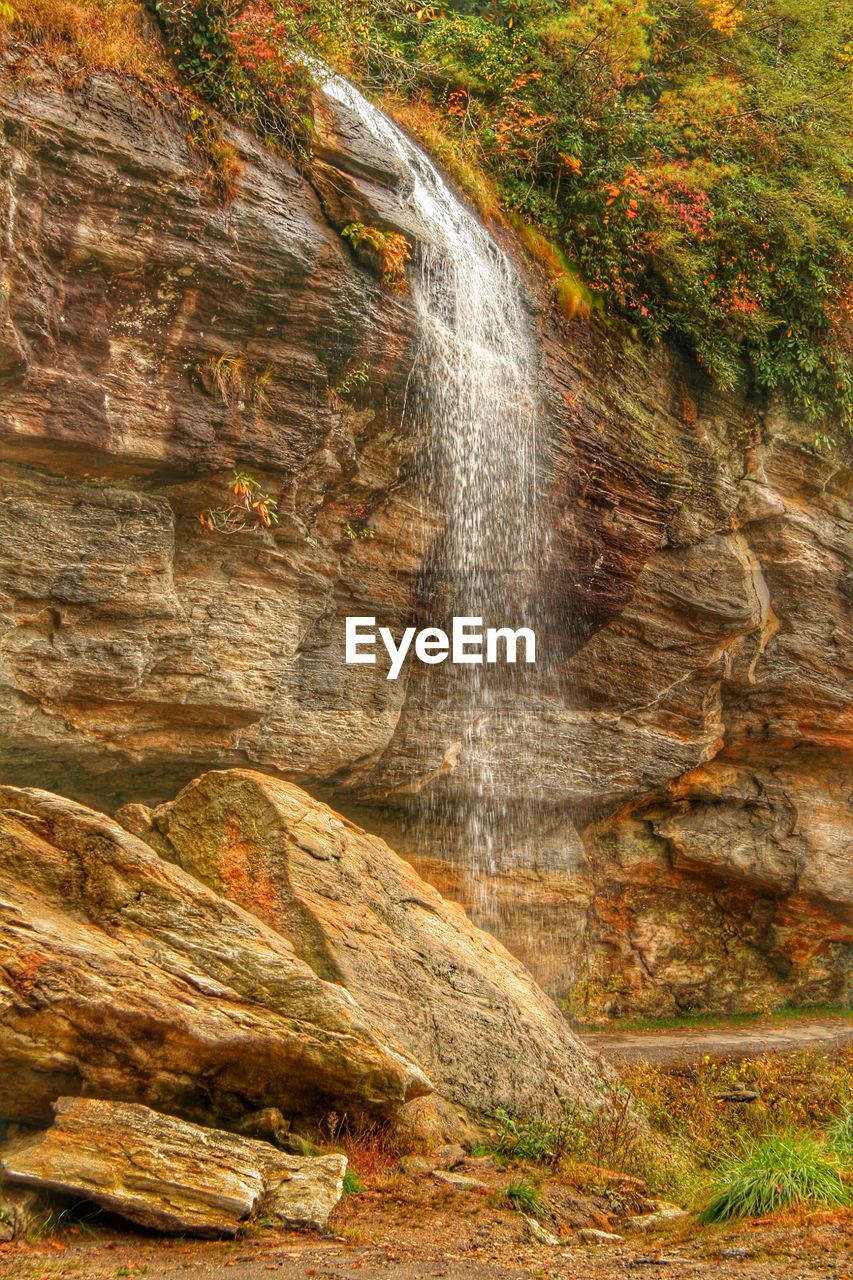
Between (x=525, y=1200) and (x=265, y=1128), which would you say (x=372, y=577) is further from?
(x=525, y=1200)

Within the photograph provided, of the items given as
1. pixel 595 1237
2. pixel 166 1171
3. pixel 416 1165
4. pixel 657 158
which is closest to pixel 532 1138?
pixel 416 1165

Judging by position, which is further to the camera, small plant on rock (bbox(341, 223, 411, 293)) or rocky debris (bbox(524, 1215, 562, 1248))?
small plant on rock (bbox(341, 223, 411, 293))

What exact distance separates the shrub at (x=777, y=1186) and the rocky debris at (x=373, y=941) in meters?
1.69

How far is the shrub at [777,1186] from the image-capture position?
5.86 metres

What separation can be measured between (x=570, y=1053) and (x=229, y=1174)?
3.77 metres

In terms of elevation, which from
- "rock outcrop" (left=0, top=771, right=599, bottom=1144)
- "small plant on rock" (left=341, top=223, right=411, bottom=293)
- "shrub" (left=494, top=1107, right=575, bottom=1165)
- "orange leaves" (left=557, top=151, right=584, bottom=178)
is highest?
"orange leaves" (left=557, top=151, right=584, bottom=178)

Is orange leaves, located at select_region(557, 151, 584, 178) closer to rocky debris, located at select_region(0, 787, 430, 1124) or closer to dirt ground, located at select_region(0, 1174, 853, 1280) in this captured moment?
rocky debris, located at select_region(0, 787, 430, 1124)

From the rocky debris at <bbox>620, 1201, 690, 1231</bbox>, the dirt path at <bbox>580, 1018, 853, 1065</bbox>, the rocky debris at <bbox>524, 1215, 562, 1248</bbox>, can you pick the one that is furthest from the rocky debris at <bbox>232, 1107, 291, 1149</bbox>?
the dirt path at <bbox>580, 1018, 853, 1065</bbox>

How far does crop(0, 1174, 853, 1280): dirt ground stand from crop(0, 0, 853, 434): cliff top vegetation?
10307 millimetres

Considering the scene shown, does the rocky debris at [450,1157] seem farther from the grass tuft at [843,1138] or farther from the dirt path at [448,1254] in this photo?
the grass tuft at [843,1138]

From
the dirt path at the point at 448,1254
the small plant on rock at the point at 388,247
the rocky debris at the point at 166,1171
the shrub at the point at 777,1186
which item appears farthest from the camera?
the small plant on rock at the point at 388,247

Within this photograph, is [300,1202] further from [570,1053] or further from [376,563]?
[376,563]

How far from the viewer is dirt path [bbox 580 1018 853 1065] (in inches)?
455

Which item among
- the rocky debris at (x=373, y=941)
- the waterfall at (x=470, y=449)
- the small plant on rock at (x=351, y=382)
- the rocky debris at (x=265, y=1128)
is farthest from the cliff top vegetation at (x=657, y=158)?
the rocky debris at (x=265, y=1128)
